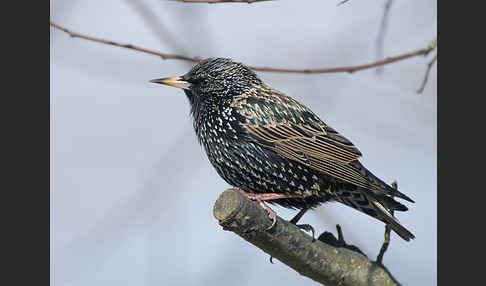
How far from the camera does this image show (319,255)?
3629 mm

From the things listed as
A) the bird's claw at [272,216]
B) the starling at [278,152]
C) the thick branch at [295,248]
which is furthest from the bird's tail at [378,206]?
the bird's claw at [272,216]

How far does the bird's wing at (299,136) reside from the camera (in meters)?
4.06

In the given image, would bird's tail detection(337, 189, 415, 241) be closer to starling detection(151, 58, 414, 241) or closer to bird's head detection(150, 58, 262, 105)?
starling detection(151, 58, 414, 241)

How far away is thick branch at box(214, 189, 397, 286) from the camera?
327cm

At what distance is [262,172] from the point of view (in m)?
3.98

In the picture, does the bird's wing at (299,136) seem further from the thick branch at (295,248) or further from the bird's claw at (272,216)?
the bird's claw at (272,216)

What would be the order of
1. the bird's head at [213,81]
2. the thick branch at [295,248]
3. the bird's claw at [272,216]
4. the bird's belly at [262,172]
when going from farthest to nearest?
the bird's head at [213,81] < the bird's belly at [262,172] < the bird's claw at [272,216] < the thick branch at [295,248]

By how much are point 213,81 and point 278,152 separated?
815 mm

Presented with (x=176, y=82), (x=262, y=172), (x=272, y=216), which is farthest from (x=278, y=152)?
(x=176, y=82)

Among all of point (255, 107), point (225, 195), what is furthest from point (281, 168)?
point (225, 195)

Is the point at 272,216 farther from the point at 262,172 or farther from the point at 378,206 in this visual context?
the point at 378,206

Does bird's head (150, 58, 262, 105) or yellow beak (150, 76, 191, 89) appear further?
bird's head (150, 58, 262, 105)

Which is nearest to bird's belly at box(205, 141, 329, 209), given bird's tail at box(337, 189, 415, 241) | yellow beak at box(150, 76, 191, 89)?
bird's tail at box(337, 189, 415, 241)

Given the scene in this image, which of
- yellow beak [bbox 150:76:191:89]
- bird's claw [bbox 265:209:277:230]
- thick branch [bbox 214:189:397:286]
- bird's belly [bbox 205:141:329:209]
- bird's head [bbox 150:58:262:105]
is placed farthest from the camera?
bird's head [bbox 150:58:262:105]
